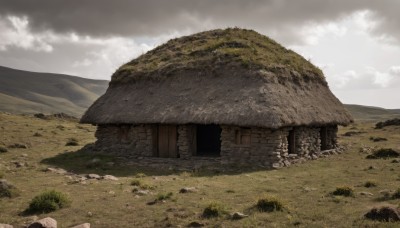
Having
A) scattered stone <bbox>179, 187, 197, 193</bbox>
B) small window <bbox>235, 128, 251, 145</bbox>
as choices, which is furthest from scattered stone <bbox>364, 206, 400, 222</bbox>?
small window <bbox>235, 128, 251, 145</bbox>

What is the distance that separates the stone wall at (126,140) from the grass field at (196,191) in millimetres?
1292

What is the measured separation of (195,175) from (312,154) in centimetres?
884

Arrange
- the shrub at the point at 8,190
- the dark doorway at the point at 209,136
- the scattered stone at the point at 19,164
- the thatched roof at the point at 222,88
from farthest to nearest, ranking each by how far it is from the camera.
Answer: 1. the dark doorway at the point at 209,136
2. the thatched roof at the point at 222,88
3. the scattered stone at the point at 19,164
4. the shrub at the point at 8,190

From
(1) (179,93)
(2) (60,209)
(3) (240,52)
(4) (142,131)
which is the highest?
(3) (240,52)

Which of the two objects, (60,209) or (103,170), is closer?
(60,209)

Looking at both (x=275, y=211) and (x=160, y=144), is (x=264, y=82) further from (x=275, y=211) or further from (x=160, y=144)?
(x=275, y=211)

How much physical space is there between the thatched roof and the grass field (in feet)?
A: 9.47

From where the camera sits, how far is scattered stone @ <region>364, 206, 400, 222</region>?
10.3 meters

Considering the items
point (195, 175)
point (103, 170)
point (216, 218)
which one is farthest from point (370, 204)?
point (103, 170)

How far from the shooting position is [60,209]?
12703 mm

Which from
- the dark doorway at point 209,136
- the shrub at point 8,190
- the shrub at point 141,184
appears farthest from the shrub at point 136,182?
the dark doorway at point 209,136

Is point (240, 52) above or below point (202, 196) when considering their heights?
above

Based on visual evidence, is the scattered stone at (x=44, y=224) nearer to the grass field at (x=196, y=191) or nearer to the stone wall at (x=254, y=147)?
the grass field at (x=196, y=191)

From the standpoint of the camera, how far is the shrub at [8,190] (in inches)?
556
